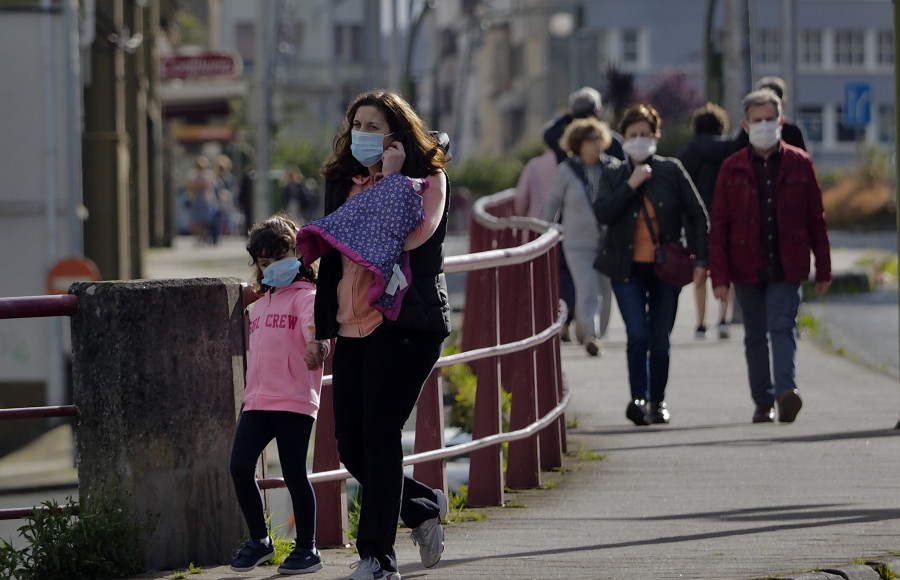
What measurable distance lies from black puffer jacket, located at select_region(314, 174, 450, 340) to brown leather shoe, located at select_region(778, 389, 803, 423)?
4601 mm

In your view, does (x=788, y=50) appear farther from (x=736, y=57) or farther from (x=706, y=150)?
(x=706, y=150)

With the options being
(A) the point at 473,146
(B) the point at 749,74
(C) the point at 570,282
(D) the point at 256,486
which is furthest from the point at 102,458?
(A) the point at 473,146

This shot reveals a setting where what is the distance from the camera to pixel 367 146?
19.0ft

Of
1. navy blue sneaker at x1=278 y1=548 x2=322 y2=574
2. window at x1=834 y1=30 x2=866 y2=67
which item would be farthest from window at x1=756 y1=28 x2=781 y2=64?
navy blue sneaker at x1=278 y1=548 x2=322 y2=574

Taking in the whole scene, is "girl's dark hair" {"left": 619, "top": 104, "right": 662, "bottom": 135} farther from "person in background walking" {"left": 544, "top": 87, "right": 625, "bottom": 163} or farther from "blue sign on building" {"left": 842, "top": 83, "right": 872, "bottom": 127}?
"blue sign on building" {"left": 842, "top": 83, "right": 872, "bottom": 127}

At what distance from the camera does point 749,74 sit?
19109mm

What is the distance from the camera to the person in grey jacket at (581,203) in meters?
12.3

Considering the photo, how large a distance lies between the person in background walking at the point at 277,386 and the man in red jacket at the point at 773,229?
4.24m

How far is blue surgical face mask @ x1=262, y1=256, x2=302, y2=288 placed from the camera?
6.16m

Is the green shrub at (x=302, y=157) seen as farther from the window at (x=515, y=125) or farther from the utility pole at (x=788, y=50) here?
the utility pole at (x=788, y=50)

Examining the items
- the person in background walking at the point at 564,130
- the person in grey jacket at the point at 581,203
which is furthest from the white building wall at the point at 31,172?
the person in grey jacket at the point at 581,203

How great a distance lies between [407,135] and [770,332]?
4794mm

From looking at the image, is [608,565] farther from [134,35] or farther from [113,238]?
[134,35]

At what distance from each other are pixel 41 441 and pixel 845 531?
14.6 m
